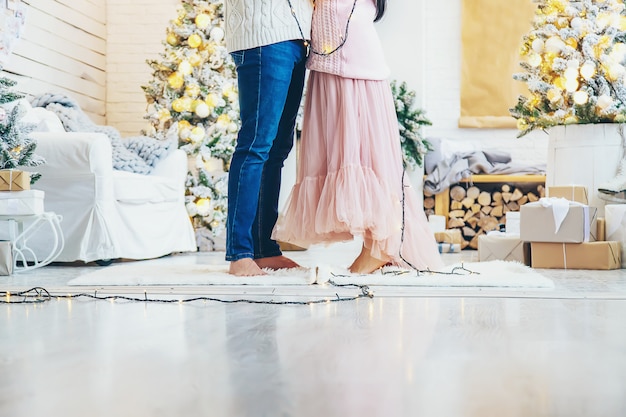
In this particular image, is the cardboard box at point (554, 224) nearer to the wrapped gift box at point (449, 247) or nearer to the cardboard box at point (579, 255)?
the cardboard box at point (579, 255)

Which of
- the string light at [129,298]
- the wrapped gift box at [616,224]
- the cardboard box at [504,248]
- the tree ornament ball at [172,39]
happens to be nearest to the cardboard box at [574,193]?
the wrapped gift box at [616,224]

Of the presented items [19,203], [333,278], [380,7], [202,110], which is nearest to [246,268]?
[333,278]

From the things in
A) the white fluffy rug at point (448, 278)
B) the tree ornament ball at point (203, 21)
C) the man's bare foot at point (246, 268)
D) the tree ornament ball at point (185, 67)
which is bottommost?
the white fluffy rug at point (448, 278)

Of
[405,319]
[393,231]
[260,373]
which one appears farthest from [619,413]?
[393,231]

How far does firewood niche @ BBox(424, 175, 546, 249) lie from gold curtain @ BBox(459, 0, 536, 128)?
3.29ft

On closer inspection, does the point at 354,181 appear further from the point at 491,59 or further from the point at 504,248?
the point at 491,59

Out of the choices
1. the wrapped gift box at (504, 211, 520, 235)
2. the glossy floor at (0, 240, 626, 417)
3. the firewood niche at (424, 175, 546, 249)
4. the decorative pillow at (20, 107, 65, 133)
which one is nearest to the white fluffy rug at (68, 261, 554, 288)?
the glossy floor at (0, 240, 626, 417)

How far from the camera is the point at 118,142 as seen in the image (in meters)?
4.54

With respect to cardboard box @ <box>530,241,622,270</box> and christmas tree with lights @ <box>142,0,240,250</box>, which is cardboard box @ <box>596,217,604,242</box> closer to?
cardboard box @ <box>530,241,622,270</box>

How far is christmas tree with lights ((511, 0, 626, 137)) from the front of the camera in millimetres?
3922

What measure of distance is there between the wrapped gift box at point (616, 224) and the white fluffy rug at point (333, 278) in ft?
2.71

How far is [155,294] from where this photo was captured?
226 cm

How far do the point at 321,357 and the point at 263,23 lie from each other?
1576 mm

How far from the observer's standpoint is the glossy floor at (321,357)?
96cm
